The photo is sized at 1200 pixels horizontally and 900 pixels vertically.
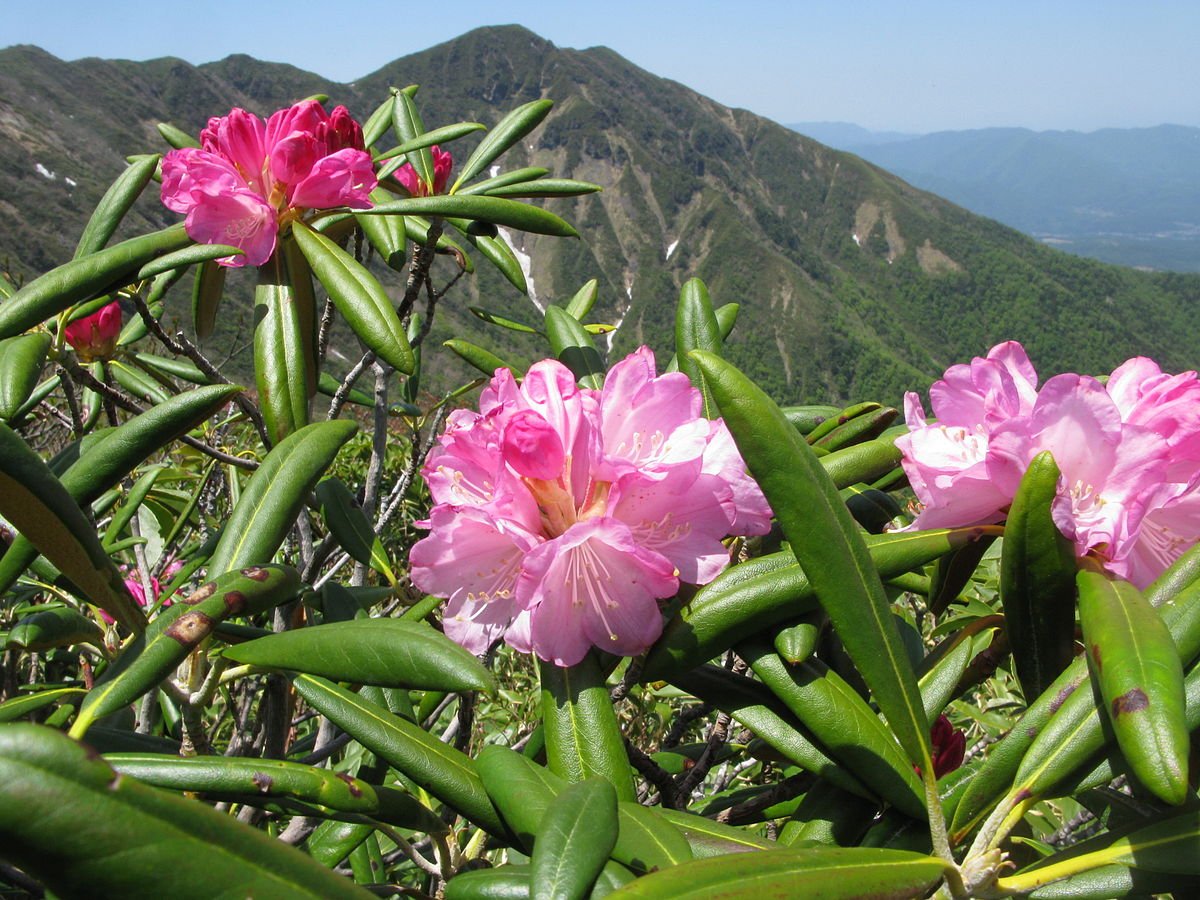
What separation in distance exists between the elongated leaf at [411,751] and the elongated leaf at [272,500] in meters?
0.17

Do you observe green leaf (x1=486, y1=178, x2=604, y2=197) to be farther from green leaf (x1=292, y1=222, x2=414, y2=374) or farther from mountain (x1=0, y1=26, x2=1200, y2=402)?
mountain (x1=0, y1=26, x2=1200, y2=402)

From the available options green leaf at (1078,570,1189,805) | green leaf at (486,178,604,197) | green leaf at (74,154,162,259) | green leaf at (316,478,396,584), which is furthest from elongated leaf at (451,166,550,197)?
green leaf at (1078,570,1189,805)

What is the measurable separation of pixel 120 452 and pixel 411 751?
42 centimetres

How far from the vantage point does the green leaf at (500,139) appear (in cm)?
176

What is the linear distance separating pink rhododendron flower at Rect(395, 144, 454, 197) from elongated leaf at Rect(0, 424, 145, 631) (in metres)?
1.33

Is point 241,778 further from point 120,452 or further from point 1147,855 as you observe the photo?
point 1147,855

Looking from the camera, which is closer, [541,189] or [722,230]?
[541,189]

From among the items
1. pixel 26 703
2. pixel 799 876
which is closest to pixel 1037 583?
pixel 799 876

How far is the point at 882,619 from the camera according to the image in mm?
682

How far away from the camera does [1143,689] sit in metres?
0.56

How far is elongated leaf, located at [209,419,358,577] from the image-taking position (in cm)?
88

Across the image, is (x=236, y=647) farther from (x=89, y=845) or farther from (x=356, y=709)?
(x=89, y=845)

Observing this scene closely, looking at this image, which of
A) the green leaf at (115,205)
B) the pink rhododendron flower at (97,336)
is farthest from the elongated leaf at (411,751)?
the pink rhododendron flower at (97,336)

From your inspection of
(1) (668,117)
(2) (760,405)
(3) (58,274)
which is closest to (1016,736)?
(2) (760,405)
